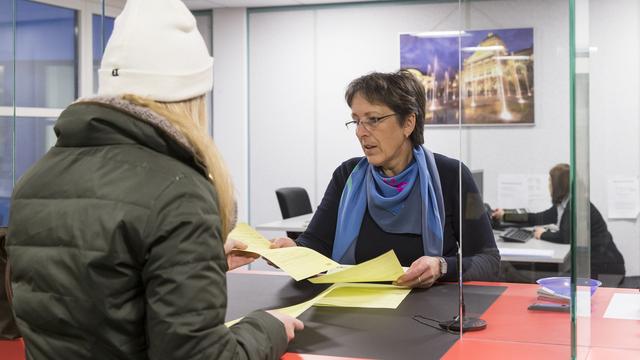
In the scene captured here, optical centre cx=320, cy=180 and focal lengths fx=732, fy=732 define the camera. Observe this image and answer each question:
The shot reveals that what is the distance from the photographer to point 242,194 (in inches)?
229

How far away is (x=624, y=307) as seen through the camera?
1559 millimetres

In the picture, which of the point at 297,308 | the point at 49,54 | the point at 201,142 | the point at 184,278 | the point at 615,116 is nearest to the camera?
the point at 184,278

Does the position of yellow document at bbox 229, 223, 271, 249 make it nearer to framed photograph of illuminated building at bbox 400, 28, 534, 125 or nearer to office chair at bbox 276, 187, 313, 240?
framed photograph of illuminated building at bbox 400, 28, 534, 125

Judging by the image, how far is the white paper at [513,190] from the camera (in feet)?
4.43

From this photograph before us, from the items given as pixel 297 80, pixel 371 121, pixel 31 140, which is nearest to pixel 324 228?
pixel 371 121

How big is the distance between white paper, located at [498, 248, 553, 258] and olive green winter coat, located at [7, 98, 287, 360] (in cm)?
63

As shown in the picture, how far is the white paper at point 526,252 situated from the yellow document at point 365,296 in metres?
0.26

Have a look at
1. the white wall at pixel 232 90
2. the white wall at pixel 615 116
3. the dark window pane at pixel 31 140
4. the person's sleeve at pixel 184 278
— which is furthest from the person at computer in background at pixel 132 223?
Result: the white wall at pixel 232 90

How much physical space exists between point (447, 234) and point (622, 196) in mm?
477

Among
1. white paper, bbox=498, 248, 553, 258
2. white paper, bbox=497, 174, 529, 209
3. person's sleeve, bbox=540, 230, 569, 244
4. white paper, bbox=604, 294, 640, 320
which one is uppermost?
white paper, bbox=497, 174, 529, 209

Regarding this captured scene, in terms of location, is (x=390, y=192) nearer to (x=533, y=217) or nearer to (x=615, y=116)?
(x=615, y=116)

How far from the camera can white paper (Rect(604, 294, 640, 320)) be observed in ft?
4.85

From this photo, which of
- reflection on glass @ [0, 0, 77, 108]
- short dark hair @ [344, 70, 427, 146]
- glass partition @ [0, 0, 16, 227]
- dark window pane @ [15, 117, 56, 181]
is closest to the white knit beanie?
short dark hair @ [344, 70, 427, 146]

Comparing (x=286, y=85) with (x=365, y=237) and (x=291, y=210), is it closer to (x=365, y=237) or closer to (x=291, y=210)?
(x=291, y=210)
